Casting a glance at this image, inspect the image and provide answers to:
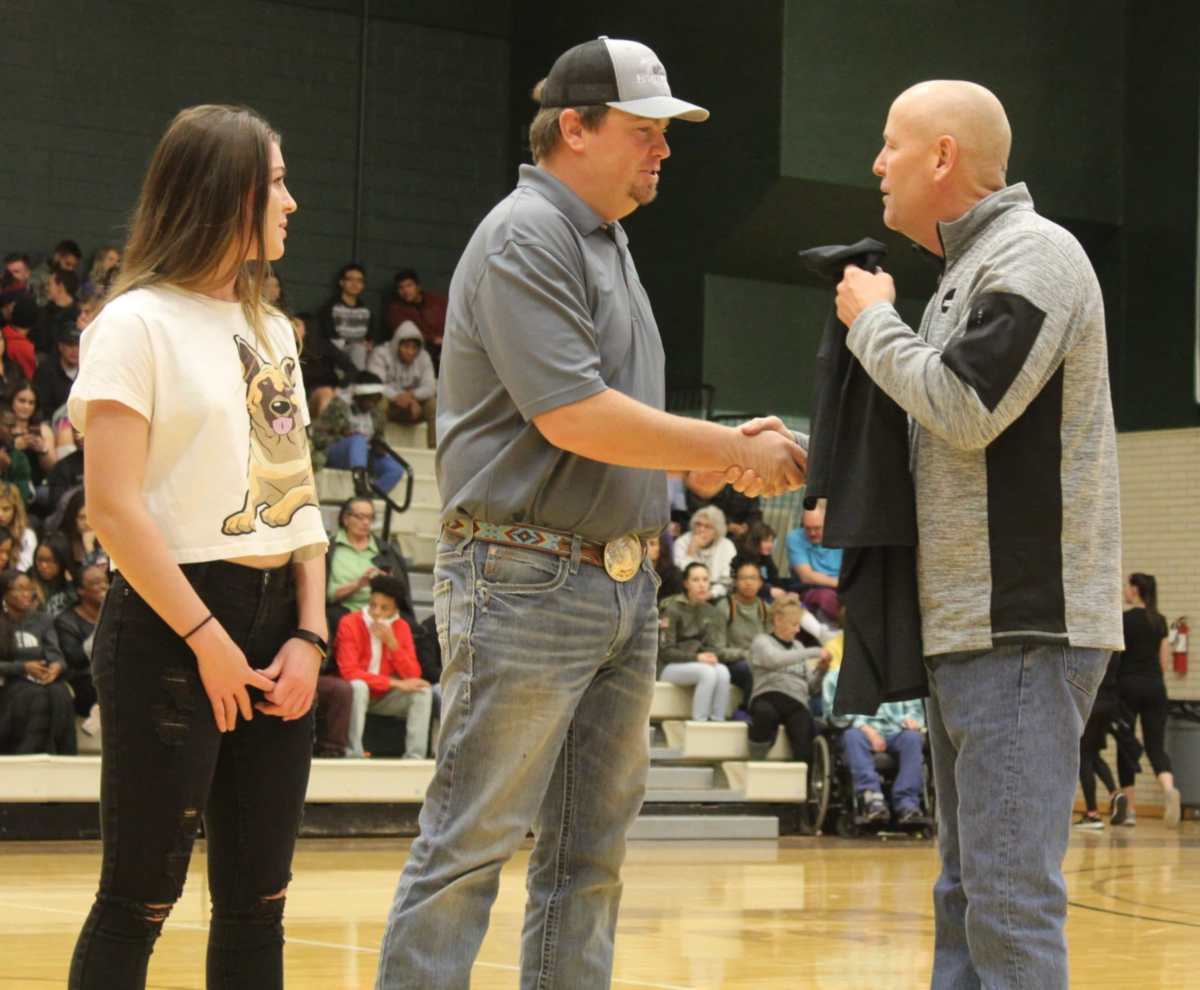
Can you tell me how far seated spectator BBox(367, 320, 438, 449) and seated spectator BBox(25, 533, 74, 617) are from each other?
4.93 m

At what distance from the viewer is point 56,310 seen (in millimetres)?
14719

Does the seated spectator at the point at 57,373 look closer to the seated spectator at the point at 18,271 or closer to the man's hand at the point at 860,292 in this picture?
the seated spectator at the point at 18,271

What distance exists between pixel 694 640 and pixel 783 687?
71cm

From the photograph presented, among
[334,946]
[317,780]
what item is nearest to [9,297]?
[317,780]

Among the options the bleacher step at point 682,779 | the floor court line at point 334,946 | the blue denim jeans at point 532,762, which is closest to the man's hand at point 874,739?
the bleacher step at point 682,779

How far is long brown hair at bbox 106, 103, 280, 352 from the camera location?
3.05 meters

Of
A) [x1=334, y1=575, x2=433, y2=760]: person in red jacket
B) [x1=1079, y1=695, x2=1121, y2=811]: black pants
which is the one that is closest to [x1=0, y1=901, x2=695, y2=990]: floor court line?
[x1=334, y1=575, x2=433, y2=760]: person in red jacket

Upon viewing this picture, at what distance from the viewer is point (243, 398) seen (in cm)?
306

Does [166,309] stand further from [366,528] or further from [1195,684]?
[1195,684]

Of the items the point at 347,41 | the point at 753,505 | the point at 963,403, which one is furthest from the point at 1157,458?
the point at 963,403

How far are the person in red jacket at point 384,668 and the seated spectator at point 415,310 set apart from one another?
5.07m

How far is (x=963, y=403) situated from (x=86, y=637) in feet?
29.2

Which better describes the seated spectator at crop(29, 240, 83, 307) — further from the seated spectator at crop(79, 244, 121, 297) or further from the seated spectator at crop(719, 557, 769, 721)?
the seated spectator at crop(719, 557, 769, 721)

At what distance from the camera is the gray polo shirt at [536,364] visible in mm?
3041
